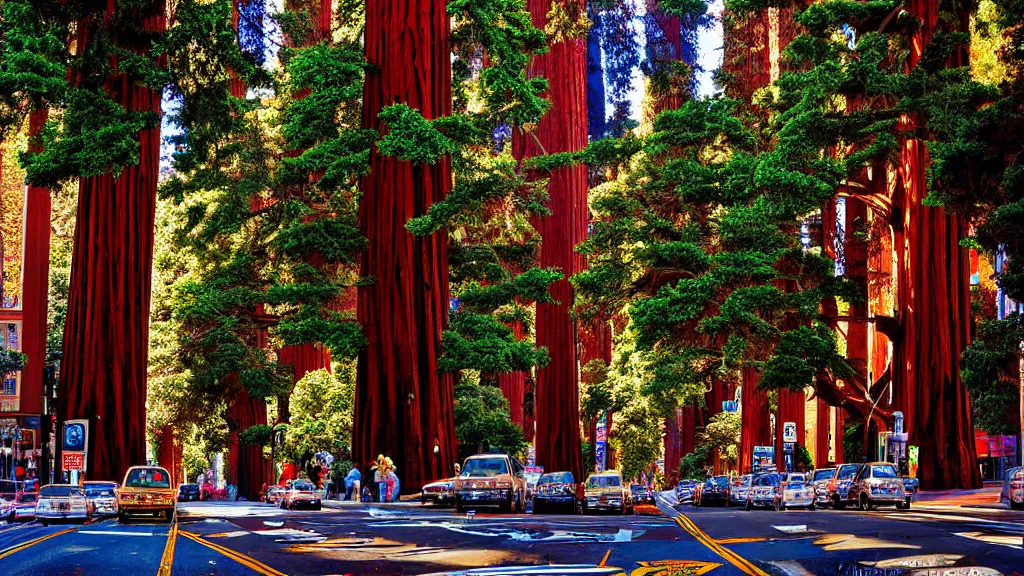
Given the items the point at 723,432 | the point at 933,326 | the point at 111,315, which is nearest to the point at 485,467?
the point at 111,315

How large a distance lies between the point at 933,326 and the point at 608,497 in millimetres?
10425

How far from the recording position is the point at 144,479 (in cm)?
3116

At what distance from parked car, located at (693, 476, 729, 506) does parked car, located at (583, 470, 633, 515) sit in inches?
550

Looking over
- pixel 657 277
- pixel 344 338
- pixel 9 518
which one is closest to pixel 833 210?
pixel 657 277

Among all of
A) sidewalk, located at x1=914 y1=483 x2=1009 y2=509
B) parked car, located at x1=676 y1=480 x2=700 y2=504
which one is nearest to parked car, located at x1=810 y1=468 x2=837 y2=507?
sidewalk, located at x1=914 y1=483 x2=1009 y2=509

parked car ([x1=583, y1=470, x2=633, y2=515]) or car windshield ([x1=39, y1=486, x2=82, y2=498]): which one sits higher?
car windshield ([x1=39, y1=486, x2=82, y2=498])

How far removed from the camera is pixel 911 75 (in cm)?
3684

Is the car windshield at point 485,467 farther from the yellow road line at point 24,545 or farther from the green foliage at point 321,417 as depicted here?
the green foliage at point 321,417

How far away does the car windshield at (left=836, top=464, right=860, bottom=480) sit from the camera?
127 ft

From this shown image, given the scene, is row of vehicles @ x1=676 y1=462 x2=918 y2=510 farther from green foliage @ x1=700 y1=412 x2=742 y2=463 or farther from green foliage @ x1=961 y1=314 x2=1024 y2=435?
green foliage @ x1=700 y1=412 x2=742 y2=463

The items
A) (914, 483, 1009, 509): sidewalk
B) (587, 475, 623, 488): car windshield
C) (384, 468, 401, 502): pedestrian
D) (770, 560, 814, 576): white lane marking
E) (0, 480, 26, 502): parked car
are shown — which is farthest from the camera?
(0, 480, 26, 502): parked car

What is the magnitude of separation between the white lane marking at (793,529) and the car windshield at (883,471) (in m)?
12.5

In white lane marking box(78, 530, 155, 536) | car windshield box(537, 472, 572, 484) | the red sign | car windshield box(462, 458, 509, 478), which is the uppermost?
the red sign

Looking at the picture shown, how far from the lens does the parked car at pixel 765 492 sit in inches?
1645
